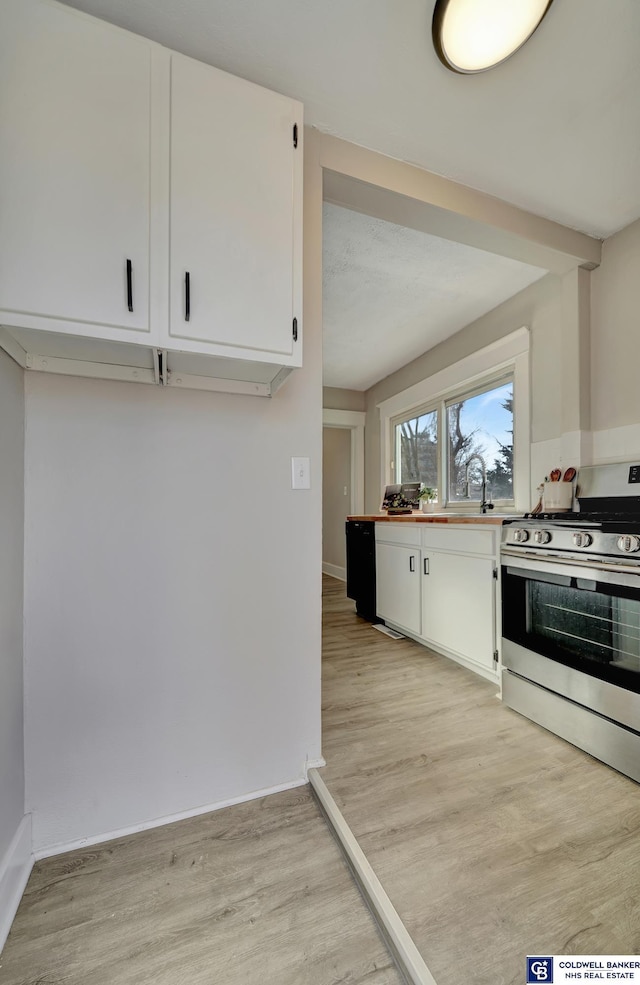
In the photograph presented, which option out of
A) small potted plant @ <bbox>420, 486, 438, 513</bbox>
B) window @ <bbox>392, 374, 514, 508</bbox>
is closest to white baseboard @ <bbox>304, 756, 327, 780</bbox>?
window @ <bbox>392, 374, 514, 508</bbox>

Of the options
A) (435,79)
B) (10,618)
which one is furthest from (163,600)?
(435,79)

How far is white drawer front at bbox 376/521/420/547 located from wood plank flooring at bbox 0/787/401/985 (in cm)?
184

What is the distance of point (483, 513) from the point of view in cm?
309

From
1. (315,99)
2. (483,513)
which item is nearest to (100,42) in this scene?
(315,99)

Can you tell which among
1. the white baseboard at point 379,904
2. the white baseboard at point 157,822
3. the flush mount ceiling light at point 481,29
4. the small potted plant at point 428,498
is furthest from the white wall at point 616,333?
the white baseboard at point 157,822

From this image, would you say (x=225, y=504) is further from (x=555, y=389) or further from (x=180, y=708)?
(x=555, y=389)

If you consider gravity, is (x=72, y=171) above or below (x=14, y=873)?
above

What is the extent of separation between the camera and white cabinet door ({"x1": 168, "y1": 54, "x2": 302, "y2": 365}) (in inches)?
44.1

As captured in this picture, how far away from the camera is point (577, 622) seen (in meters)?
1.74

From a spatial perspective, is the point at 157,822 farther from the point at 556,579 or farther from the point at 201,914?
the point at 556,579

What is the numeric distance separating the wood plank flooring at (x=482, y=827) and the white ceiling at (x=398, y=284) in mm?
2481

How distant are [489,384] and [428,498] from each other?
3.80ft

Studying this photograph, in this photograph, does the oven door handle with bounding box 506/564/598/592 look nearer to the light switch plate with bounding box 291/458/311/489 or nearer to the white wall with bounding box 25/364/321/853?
the white wall with bounding box 25/364/321/853

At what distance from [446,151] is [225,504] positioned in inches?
64.9
